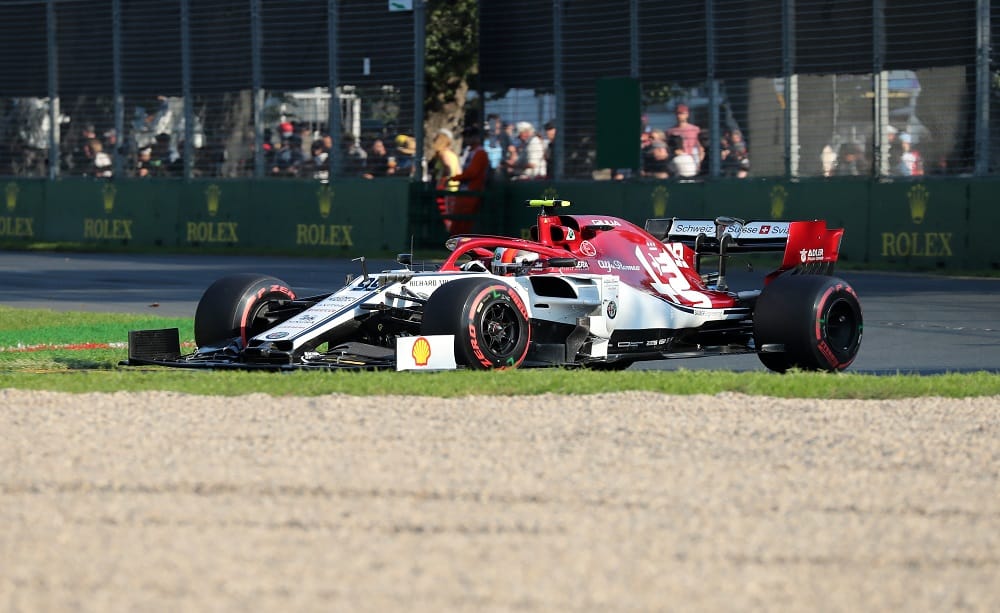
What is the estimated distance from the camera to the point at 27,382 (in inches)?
381

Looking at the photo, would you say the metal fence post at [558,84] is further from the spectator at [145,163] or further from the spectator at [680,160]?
the spectator at [145,163]

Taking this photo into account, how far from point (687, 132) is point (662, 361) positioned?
34.7 feet

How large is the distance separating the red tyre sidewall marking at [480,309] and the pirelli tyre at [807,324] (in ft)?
5.75

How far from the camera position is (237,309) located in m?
10.7

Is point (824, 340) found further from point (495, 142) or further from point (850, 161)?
point (495, 142)

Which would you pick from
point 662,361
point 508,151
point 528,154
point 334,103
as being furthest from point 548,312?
point 334,103

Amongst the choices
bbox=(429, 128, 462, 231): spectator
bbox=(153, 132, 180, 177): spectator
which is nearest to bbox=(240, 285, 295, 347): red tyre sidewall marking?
bbox=(429, 128, 462, 231): spectator

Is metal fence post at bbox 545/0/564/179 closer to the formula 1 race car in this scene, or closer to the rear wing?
the rear wing

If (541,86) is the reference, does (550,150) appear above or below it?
below

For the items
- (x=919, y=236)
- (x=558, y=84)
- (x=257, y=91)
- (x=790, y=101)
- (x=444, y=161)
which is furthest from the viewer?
(x=257, y=91)

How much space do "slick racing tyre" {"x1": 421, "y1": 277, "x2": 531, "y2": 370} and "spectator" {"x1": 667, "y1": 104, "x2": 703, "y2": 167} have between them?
41.9ft

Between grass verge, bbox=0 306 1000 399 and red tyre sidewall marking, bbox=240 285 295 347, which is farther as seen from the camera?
red tyre sidewall marking, bbox=240 285 295 347

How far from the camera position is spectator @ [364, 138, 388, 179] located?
25.2 m

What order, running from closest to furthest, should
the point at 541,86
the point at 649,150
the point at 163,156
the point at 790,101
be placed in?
the point at 790,101 → the point at 649,150 → the point at 541,86 → the point at 163,156
